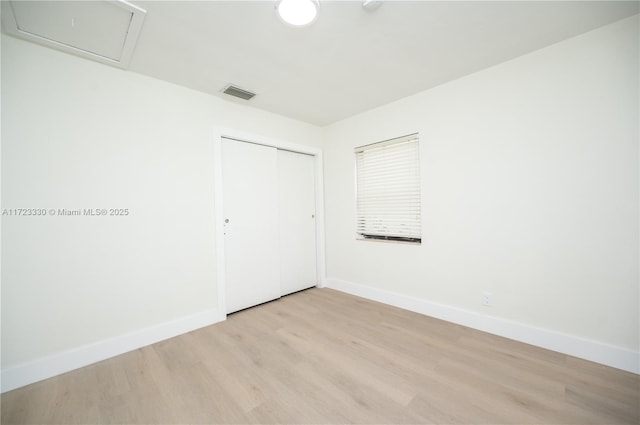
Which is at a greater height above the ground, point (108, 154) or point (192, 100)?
point (192, 100)

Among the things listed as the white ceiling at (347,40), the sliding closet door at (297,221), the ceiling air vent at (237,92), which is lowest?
the sliding closet door at (297,221)

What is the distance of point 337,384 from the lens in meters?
1.67

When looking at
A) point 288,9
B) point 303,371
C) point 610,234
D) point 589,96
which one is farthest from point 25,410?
point 589,96

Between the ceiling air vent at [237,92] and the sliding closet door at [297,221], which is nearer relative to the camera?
the ceiling air vent at [237,92]

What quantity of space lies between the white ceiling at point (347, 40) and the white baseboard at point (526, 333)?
2.35 m

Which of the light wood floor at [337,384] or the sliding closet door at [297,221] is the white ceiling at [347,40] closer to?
the sliding closet door at [297,221]

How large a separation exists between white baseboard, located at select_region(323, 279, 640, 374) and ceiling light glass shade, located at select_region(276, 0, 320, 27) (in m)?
2.83

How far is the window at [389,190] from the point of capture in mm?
2863

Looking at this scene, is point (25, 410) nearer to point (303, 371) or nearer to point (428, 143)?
point (303, 371)

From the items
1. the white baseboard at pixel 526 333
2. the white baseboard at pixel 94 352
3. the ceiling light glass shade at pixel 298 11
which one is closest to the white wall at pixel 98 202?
the white baseboard at pixel 94 352

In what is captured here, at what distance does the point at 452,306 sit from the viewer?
254 centimetres

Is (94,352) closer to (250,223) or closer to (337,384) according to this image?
(250,223)

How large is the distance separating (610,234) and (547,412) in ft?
4.41

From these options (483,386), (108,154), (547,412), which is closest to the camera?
(547,412)
